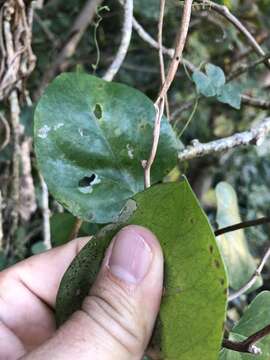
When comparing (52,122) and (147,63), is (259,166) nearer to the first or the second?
(147,63)

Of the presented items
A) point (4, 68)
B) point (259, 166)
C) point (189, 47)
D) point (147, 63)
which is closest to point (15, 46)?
point (4, 68)

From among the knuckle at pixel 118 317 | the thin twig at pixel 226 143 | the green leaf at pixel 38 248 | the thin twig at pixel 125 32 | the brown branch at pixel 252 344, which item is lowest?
the green leaf at pixel 38 248

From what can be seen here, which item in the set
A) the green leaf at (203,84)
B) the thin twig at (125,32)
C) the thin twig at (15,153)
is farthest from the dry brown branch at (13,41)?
the green leaf at (203,84)

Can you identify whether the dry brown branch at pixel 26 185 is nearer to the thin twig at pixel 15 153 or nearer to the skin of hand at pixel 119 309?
the thin twig at pixel 15 153

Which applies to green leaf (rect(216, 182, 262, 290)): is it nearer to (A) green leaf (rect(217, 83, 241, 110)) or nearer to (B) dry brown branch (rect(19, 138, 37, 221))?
(A) green leaf (rect(217, 83, 241, 110))

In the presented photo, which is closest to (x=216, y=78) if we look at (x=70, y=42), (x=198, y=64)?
(x=70, y=42)

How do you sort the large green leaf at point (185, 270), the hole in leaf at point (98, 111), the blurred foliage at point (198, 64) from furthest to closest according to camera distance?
1. the blurred foliage at point (198, 64)
2. the hole in leaf at point (98, 111)
3. the large green leaf at point (185, 270)
